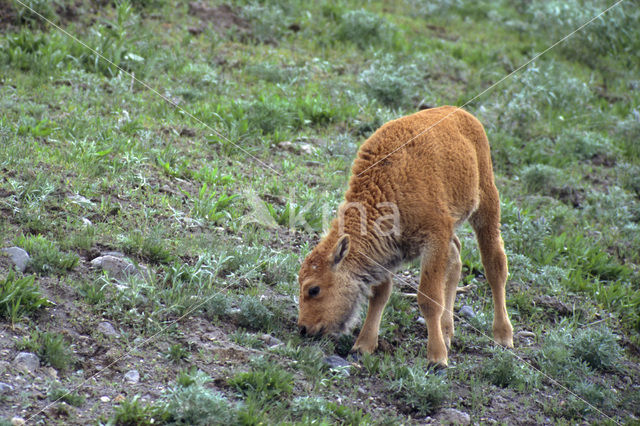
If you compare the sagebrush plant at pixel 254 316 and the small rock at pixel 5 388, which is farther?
the sagebrush plant at pixel 254 316

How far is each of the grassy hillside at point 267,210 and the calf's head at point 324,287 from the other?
1.03ft

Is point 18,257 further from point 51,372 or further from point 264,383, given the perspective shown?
point 264,383

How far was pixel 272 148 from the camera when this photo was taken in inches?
368

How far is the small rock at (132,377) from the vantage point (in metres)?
4.87

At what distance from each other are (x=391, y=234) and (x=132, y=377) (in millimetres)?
2387

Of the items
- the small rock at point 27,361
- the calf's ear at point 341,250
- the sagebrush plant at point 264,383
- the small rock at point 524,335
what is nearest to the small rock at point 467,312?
the small rock at point 524,335

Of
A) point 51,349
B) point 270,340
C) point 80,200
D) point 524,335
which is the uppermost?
point 80,200

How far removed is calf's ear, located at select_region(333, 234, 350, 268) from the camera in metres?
5.57

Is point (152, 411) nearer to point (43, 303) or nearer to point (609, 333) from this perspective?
point (43, 303)

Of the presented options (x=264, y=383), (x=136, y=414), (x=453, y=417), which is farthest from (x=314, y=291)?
(x=136, y=414)

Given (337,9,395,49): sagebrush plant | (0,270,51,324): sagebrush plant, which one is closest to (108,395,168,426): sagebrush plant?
(0,270,51,324): sagebrush plant

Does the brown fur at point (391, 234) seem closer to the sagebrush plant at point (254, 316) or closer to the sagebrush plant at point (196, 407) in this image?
the sagebrush plant at point (254, 316)

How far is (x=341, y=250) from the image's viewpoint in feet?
18.4

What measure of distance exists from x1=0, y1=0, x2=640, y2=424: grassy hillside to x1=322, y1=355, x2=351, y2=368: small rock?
79 mm
